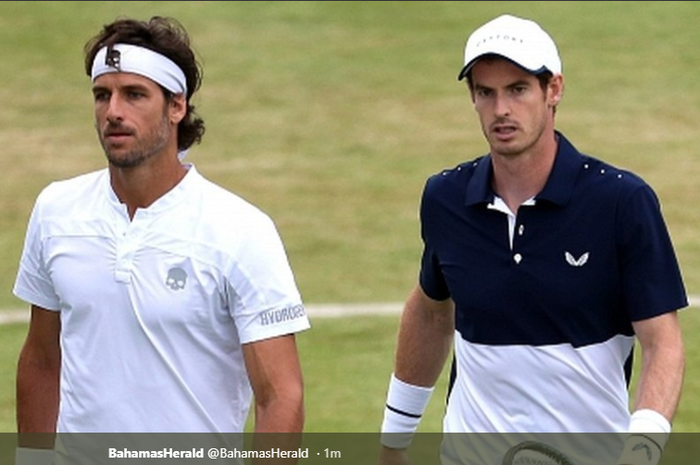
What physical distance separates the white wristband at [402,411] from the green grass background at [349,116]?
428cm

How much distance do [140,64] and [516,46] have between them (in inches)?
49.3

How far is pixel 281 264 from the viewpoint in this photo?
617 cm

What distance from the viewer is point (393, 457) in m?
7.29

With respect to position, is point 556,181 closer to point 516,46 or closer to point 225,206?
point 516,46

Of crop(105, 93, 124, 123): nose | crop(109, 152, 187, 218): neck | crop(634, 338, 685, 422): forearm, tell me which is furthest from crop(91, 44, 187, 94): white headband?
crop(634, 338, 685, 422): forearm

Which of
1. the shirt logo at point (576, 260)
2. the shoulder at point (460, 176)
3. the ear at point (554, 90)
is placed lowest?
the shirt logo at point (576, 260)

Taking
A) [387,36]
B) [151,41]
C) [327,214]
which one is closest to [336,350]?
[327,214]

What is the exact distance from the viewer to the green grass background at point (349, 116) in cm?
1377

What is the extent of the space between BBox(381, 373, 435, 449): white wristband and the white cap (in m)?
1.34

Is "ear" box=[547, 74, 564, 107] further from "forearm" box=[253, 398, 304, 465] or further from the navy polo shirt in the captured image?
"forearm" box=[253, 398, 304, 465]

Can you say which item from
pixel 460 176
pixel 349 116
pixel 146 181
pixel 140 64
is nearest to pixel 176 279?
pixel 146 181

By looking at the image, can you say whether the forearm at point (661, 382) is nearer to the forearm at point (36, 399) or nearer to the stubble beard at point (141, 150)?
the stubble beard at point (141, 150)

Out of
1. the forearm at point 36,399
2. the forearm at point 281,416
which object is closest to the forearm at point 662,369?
the forearm at point 281,416

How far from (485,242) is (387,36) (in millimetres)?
12634
